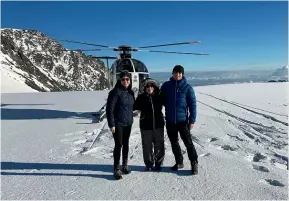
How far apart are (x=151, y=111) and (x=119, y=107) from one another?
2.14 feet

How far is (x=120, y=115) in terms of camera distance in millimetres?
5426

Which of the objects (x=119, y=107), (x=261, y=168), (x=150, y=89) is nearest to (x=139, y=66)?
(x=150, y=89)

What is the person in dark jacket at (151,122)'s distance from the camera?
18.7 ft

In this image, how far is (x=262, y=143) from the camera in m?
7.77

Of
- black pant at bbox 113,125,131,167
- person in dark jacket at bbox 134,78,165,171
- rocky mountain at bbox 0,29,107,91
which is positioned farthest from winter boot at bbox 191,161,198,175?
rocky mountain at bbox 0,29,107,91

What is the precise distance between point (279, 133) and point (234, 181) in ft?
16.0

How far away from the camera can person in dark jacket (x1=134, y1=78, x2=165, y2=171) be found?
5.69m

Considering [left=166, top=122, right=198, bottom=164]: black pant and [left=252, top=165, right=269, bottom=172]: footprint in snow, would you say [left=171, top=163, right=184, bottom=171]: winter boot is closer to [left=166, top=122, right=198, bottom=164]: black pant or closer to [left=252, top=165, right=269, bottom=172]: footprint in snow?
[left=166, top=122, right=198, bottom=164]: black pant

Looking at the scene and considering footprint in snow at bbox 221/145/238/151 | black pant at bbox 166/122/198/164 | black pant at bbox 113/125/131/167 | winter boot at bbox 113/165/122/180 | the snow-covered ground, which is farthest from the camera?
footprint in snow at bbox 221/145/238/151

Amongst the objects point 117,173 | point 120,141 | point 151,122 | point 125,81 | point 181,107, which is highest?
point 125,81

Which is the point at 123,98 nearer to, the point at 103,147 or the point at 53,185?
the point at 53,185

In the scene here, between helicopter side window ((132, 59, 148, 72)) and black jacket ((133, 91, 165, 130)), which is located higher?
helicopter side window ((132, 59, 148, 72))

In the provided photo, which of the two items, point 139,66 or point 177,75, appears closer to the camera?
point 177,75

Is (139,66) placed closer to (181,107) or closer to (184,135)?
(181,107)
